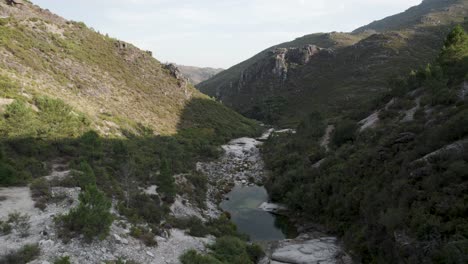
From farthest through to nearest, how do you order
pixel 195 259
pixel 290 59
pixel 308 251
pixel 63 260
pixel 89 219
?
pixel 290 59 < pixel 308 251 < pixel 195 259 < pixel 89 219 < pixel 63 260

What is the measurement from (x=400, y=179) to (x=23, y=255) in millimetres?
25837

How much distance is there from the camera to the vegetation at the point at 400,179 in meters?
19.6

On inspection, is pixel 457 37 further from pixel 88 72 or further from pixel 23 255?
pixel 88 72

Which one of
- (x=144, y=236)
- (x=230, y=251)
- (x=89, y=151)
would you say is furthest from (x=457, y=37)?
(x=89, y=151)

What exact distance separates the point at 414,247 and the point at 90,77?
57.9 m

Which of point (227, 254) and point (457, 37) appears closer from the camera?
point (227, 254)

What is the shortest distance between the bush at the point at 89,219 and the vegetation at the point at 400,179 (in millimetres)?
18729

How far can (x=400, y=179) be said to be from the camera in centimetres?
2577

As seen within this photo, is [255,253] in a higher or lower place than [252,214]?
higher

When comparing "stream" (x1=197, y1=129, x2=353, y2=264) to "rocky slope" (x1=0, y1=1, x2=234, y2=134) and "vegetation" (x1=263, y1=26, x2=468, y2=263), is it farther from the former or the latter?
"rocky slope" (x1=0, y1=1, x2=234, y2=134)

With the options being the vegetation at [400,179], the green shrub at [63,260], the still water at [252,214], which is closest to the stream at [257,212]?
the still water at [252,214]

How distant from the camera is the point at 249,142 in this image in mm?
78562

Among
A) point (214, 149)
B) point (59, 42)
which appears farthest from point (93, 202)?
point (59, 42)

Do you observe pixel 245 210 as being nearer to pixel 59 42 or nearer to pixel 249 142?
pixel 249 142
